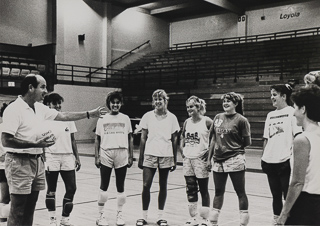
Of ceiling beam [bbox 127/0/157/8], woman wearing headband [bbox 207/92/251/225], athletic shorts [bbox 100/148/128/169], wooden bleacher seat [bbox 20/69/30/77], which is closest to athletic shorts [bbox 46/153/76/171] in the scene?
athletic shorts [bbox 100/148/128/169]

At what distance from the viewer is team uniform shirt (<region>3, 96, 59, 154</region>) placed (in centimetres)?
304

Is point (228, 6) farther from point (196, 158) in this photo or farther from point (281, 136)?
point (281, 136)

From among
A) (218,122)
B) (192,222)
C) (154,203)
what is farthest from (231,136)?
(154,203)

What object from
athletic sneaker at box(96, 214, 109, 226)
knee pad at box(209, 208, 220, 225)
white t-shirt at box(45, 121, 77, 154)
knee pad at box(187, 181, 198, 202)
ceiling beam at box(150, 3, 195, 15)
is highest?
ceiling beam at box(150, 3, 195, 15)

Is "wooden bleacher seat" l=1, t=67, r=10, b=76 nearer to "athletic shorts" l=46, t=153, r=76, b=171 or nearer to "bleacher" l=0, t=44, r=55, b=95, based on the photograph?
"bleacher" l=0, t=44, r=55, b=95

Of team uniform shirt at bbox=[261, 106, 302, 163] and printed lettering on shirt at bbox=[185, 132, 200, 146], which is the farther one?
printed lettering on shirt at bbox=[185, 132, 200, 146]

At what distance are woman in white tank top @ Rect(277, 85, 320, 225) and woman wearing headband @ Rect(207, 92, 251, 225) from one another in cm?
176

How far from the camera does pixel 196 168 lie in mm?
4355

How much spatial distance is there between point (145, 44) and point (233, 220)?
63.4 ft

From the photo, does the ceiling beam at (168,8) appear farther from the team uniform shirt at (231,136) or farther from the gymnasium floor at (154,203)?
the team uniform shirt at (231,136)

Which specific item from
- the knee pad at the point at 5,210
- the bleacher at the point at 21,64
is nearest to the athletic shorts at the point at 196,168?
the knee pad at the point at 5,210

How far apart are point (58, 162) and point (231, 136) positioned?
189cm

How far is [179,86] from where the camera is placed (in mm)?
16891

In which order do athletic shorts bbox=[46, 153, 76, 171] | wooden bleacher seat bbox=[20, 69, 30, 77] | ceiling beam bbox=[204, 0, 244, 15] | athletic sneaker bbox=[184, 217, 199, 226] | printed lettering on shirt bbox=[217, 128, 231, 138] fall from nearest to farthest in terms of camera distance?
printed lettering on shirt bbox=[217, 128, 231, 138]
athletic shorts bbox=[46, 153, 76, 171]
athletic sneaker bbox=[184, 217, 199, 226]
wooden bleacher seat bbox=[20, 69, 30, 77]
ceiling beam bbox=[204, 0, 244, 15]
